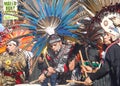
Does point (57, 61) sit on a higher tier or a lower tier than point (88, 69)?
higher

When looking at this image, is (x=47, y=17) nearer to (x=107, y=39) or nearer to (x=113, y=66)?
(x=107, y=39)

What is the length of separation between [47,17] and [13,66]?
0.95 m

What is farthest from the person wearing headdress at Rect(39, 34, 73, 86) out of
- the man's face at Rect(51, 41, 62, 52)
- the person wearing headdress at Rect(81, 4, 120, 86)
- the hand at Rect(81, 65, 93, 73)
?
the person wearing headdress at Rect(81, 4, 120, 86)

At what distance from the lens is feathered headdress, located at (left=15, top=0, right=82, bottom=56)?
8.13m

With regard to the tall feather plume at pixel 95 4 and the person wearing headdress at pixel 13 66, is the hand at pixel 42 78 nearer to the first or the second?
the person wearing headdress at pixel 13 66

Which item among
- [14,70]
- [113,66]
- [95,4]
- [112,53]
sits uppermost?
[95,4]

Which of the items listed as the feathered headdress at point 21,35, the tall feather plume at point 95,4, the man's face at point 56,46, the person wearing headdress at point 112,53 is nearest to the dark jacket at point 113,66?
the person wearing headdress at point 112,53

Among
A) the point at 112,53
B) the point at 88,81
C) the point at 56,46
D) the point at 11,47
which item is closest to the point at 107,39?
the point at 112,53

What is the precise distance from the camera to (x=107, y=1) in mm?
7965

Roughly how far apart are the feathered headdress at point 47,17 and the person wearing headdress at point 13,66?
28 cm

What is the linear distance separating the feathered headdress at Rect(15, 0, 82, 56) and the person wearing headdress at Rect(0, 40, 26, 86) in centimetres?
28

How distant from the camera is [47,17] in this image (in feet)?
26.8

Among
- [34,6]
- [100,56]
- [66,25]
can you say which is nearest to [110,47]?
[100,56]

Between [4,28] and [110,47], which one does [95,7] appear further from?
[4,28]
